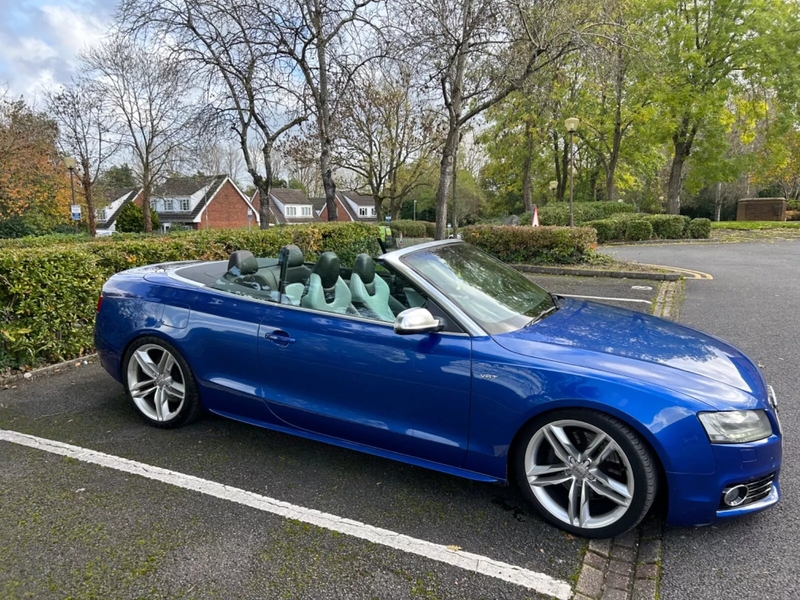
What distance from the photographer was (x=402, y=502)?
8.86 feet

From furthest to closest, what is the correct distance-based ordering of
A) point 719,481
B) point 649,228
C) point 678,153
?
1. point 678,153
2. point 649,228
3. point 719,481

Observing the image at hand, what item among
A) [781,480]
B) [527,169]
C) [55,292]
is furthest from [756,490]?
[527,169]

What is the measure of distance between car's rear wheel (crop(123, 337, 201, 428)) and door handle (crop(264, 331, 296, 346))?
77 cm

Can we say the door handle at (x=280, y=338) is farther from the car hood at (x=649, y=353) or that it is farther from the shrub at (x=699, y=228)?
the shrub at (x=699, y=228)

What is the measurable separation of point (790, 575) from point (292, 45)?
14585mm

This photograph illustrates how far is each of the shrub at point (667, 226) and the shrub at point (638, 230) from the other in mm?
395

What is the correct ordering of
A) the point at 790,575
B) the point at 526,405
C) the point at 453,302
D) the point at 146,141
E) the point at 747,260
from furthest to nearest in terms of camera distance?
the point at 146,141
the point at 747,260
the point at 453,302
the point at 526,405
the point at 790,575

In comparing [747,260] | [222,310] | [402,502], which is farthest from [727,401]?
[747,260]

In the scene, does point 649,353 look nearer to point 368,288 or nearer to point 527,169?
point 368,288

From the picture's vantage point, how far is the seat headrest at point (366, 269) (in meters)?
3.33

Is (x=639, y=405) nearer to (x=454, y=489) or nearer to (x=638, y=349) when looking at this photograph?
(x=638, y=349)

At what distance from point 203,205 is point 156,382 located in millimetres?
47781

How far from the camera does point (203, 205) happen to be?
155ft

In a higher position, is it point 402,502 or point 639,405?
point 639,405
